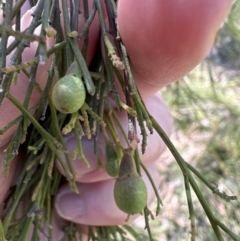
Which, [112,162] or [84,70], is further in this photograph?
[112,162]

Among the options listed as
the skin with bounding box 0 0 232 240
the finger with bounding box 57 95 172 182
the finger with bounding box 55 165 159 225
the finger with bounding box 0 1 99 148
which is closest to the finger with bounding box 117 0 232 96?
the skin with bounding box 0 0 232 240

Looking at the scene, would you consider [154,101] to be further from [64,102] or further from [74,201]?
[64,102]

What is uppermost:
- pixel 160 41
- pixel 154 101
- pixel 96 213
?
pixel 160 41

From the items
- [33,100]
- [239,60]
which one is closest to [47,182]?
[33,100]

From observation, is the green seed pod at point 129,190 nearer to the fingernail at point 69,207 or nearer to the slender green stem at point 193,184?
the slender green stem at point 193,184

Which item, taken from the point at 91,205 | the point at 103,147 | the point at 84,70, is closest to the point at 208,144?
the point at 91,205

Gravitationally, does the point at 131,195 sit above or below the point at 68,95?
below

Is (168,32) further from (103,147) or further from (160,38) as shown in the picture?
(103,147)
